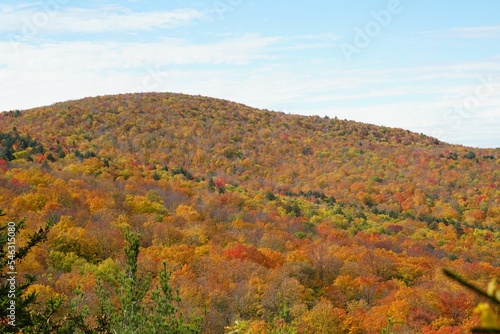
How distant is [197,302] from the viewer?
28.2m

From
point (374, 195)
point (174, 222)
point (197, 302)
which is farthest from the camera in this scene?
point (374, 195)

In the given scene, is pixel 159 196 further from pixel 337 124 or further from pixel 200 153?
pixel 337 124

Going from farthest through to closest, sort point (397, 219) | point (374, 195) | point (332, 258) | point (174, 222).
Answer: point (374, 195) → point (397, 219) → point (174, 222) → point (332, 258)

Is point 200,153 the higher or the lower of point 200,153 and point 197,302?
the higher

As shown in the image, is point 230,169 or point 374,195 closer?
point 374,195

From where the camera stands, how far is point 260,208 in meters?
64.6

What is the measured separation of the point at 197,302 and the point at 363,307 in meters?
A: 14.9

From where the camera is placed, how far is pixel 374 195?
285 feet

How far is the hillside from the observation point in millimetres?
34062

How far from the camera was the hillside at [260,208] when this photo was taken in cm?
3406

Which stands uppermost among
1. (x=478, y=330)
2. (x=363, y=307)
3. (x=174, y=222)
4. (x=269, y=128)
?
(x=269, y=128)

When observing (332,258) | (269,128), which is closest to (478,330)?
(332,258)

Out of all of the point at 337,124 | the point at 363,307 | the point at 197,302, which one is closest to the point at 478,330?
the point at 197,302

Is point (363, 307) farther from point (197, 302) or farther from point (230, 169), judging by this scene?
point (230, 169)
